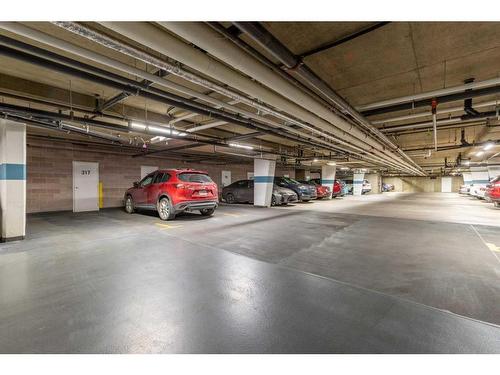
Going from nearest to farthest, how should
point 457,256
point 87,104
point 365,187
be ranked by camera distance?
1. point 457,256
2. point 87,104
3. point 365,187

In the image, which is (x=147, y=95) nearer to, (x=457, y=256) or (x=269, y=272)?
(x=269, y=272)

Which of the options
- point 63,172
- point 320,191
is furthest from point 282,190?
point 63,172

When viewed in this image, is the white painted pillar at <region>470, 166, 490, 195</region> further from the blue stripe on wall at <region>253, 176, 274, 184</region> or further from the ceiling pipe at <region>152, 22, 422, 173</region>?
the ceiling pipe at <region>152, 22, 422, 173</region>

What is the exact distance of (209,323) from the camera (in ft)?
5.50

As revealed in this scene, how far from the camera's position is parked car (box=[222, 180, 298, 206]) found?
10.8m

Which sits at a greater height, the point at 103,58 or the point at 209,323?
the point at 103,58

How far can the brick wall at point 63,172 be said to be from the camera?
8.17 meters

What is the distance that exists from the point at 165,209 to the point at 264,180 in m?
5.34

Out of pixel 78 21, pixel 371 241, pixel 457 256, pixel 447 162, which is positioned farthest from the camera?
pixel 447 162

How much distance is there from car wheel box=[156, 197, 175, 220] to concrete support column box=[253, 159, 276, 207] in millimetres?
5030

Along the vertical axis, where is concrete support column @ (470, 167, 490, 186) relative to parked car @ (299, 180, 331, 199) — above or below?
above

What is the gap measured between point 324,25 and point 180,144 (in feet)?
27.0

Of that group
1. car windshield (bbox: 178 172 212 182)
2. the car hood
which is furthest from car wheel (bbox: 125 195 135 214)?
the car hood

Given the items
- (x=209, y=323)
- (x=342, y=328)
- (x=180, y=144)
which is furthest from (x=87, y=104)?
(x=342, y=328)
